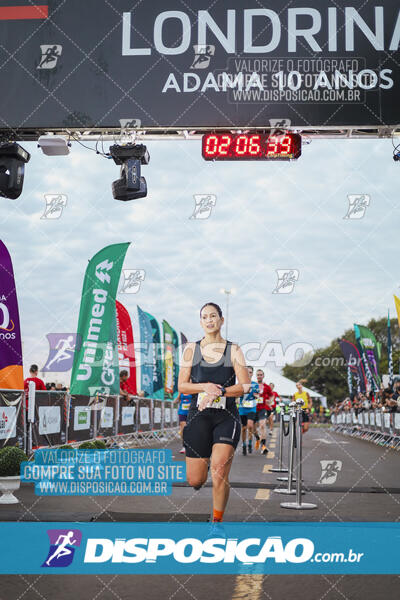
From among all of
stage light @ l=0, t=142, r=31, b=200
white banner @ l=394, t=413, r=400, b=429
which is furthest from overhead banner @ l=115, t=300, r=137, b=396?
stage light @ l=0, t=142, r=31, b=200

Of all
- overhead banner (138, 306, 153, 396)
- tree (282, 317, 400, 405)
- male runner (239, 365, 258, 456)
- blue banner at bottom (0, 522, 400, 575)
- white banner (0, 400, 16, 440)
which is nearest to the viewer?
blue banner at bottom (0, 522, 400, 575)

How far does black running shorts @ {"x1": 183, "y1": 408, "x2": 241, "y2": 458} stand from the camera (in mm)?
6035

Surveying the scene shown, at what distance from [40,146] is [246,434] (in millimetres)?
8470

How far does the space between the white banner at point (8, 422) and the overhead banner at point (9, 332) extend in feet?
1.18

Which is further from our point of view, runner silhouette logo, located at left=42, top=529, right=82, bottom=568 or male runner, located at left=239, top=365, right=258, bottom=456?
male runner, located at left=239, top=365, right=258, bottom=456

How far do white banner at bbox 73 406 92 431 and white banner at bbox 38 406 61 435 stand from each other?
0.90 m

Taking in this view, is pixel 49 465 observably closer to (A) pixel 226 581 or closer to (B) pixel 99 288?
(B) pixel 99 288

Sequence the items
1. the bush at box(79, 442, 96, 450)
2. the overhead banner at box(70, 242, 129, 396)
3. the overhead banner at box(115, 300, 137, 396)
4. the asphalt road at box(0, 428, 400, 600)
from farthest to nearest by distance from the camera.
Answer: the overhead banner at box(115, 300, 137, 396) → the overhead banner at box(70, 242, 129, 396) → the bush at box(79, 442, 96, 450) → the asphalt road at box(0, 428, 400, 600)

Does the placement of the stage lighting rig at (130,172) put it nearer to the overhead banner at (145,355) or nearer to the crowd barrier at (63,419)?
the crowd barrier at (63,419)

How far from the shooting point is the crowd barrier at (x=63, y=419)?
10.5 meters

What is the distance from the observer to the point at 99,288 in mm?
14172

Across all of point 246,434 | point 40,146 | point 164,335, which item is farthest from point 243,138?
point 164,335

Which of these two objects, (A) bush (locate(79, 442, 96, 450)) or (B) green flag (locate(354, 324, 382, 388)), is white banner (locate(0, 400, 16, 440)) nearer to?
(A) bush (locate(79, 442, 96, 450))

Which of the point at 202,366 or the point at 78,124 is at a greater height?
the point at 78,124
